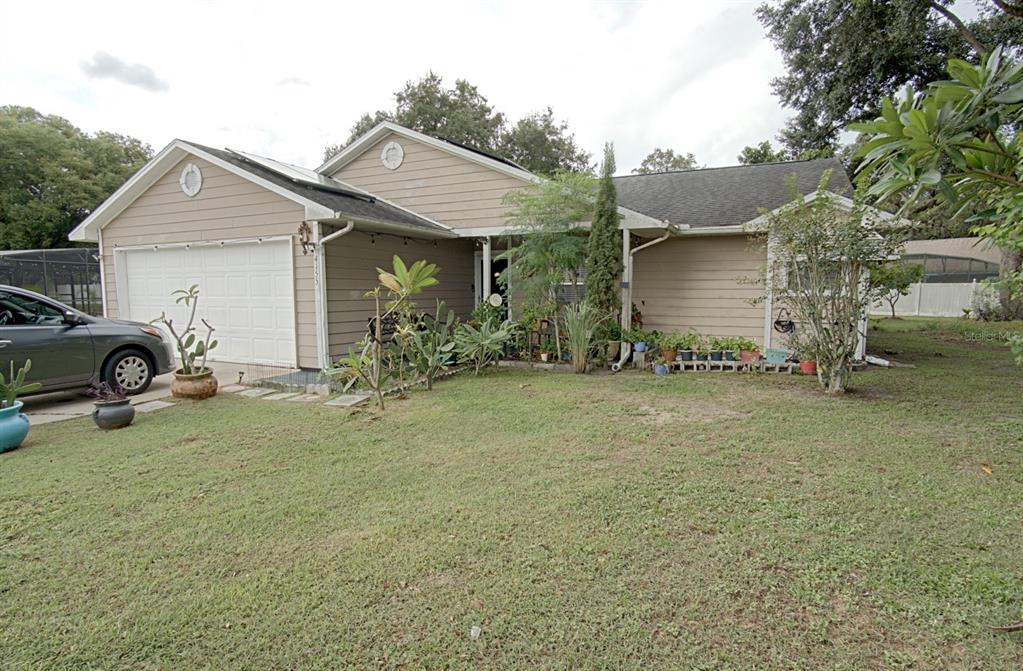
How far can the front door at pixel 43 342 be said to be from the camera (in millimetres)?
5715

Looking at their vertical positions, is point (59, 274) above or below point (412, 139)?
below

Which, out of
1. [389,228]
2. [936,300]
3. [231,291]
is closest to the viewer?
[389,228]

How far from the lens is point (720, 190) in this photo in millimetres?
10859

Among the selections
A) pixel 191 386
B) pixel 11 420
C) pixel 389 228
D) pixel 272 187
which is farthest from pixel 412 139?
pixel 11 420

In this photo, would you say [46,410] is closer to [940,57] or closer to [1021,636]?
[1021,636]

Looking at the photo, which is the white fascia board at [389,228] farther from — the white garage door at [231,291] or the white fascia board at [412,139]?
the white fascia board at [412,139]

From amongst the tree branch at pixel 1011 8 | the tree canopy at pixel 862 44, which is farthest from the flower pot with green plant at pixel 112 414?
the tree branch at pixel 1011 8

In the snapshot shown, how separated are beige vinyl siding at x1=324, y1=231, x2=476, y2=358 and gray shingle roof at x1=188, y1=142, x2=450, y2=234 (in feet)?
1.41

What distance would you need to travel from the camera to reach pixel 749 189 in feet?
34.6

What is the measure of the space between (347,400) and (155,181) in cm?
629

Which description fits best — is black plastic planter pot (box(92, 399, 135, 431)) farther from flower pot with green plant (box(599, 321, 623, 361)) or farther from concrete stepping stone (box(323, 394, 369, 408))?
flower pot with green plant (box(599, 321, 623, 361))

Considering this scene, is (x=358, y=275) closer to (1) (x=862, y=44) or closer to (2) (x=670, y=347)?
(2) (x=670, y=347)

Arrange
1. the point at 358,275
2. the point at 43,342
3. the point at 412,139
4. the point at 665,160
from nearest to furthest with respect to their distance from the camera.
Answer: the point at 43,342 → the point at 358,275 → the point at 412,139 → the point at 665,160

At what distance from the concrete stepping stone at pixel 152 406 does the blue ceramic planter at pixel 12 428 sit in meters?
1.39
